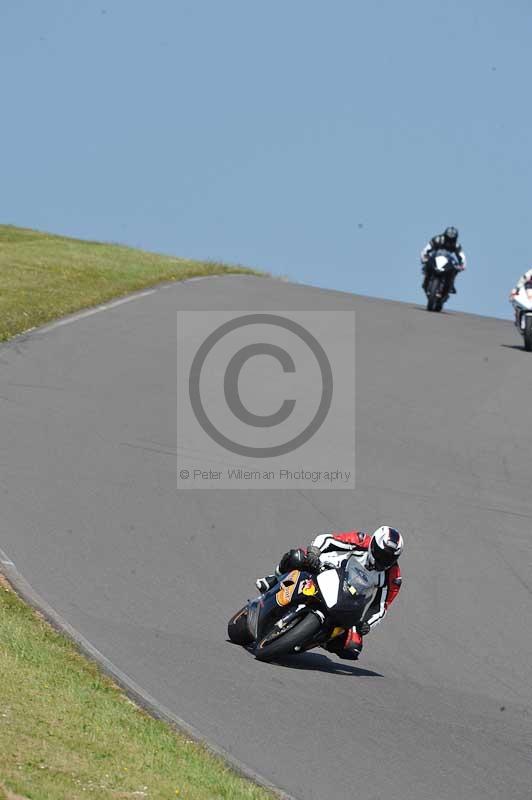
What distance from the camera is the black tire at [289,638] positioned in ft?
33.0

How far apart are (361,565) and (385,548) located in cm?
34

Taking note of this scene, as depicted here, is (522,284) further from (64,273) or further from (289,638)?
(289,638)

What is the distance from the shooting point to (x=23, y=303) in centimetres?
2436

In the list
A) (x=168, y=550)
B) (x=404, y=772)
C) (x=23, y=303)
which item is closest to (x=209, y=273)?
(x=23, y=303)

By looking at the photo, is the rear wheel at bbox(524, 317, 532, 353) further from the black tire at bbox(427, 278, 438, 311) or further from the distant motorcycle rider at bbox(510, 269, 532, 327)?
the black tire at bbox(427, 278, 438, 311)

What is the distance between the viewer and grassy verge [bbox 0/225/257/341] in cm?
2400

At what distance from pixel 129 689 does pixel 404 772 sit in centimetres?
184

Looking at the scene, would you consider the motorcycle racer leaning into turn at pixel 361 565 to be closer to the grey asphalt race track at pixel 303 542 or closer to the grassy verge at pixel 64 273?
the grey asphalt race track at pixel 303 542

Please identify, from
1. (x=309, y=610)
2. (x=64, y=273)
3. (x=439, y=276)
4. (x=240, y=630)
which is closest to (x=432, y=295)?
(x=439, y=276)

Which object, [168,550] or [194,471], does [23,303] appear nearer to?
[194,471]

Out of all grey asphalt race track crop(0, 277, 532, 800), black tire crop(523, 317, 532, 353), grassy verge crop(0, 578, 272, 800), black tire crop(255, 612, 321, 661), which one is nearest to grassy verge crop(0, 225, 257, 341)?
grey asphalt race track crop(0, 277, 532, 800)

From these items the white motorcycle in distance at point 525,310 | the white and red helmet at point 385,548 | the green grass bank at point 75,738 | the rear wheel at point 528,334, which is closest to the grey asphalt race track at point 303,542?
the green grass bank at point 75,738

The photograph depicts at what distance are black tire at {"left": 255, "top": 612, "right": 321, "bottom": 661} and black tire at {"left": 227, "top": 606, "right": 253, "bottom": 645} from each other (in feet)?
0.89

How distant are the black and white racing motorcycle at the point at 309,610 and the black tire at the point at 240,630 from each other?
0.01m
